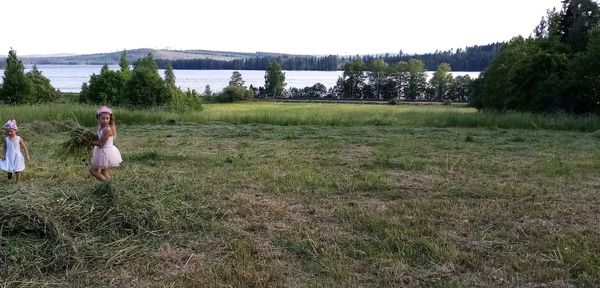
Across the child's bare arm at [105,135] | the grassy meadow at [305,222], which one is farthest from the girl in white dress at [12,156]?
the child's bare arm at [105,135]

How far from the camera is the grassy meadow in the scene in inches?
166

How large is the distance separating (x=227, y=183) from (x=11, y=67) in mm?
41688

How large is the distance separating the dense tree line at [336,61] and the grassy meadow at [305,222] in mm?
93768

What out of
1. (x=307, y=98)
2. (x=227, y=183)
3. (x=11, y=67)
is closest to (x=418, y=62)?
(x=307, y=98)

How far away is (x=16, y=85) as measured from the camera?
136 feet

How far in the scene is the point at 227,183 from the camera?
760cm

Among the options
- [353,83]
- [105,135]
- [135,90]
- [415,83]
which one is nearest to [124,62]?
[135,90]

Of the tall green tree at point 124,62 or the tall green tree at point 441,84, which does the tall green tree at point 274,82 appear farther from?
the tall green tree at point 124,62

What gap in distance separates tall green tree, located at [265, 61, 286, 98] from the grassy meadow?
79.6 m

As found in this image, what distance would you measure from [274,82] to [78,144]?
3261 inches

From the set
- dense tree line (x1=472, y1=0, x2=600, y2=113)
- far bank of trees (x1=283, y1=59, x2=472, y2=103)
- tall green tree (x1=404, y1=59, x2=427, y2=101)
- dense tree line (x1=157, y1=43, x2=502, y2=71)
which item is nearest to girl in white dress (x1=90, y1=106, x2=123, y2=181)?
dense tree line (x1=472, y1=0, x2=600, y2=113)

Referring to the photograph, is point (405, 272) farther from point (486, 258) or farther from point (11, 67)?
point (11, 67)

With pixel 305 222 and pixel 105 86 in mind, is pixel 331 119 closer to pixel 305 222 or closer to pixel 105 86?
pixel 305 222

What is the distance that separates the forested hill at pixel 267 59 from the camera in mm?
124062
